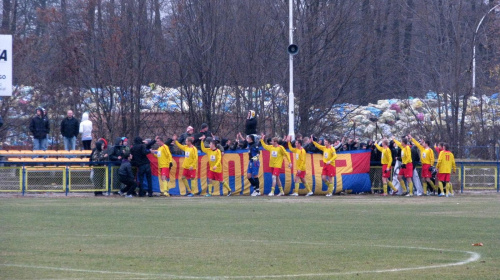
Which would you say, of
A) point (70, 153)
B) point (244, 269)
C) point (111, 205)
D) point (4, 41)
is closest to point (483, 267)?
point (244, 269)

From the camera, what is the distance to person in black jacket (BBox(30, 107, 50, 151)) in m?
31.5

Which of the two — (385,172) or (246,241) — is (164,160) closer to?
(385,172)

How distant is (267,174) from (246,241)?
1560 centimetres

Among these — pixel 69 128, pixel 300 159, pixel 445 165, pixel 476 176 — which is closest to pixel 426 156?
pixel 445 165

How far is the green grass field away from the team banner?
5.77m

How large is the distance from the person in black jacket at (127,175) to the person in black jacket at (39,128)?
5.43 m

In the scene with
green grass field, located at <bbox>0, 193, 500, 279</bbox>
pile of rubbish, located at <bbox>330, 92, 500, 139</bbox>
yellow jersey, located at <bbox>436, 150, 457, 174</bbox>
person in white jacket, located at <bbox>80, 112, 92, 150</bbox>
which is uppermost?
pile of rubbish, located at <bbox>330, 92, 500, 139</bbox>

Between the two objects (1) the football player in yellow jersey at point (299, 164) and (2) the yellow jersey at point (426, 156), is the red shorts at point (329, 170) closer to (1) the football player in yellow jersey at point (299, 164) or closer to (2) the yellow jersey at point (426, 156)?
(1) the football player in yellow jersey at point (299, 164)

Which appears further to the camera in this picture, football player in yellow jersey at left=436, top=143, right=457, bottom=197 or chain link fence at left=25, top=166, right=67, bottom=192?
football player in yellow jersey at left=436, top=143, right=457, bottom=197

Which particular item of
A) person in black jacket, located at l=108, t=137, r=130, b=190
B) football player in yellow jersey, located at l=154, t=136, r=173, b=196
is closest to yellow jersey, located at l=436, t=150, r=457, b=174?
football player in yellow jersey, located at l=154, t=136, r=173, b=196

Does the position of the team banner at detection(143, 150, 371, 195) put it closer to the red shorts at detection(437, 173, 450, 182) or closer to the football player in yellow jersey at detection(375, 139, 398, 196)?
the football player in yellow jersey at detection(375, 139, 398, 196)

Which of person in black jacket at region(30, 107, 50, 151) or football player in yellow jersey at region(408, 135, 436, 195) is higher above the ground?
person in black jacket at region(30, 107, 50, 151)

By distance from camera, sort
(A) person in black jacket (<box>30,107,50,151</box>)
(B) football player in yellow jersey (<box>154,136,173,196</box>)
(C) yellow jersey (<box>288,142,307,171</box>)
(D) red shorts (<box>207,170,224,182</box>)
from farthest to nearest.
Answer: (A) person in black jacket (<box>30,107,50,151</box>), (C) yellow jersey (<box>288,142,307,171</box>), (D) red shorts (<box>207,170,224,182</box>), (B) football player in yellow jersey (<box>154,136,173,196</box>)

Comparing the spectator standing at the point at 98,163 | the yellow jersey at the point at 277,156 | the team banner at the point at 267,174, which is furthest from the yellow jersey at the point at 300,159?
the spectator standing at the point at 98,163
